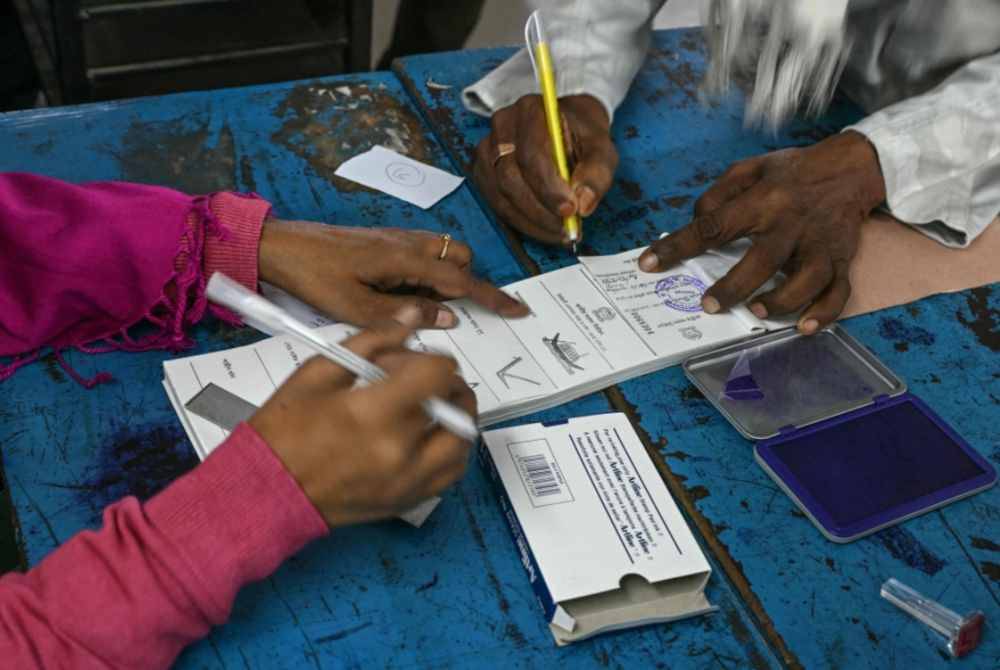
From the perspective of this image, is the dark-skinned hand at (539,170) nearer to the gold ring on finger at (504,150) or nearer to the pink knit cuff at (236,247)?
the gold ring on finger at (504,150)

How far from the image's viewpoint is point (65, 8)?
183cm

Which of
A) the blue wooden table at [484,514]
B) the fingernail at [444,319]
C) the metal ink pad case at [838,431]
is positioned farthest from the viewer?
the fingernail at [444,319]

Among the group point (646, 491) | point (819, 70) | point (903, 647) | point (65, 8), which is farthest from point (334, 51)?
point (903, 647)

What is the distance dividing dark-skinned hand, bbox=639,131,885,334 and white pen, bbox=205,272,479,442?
0.44m

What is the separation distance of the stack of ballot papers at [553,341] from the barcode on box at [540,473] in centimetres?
5

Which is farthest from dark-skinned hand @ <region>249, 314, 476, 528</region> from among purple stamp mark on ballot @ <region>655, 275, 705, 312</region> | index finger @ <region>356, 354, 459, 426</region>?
purple stamp mark on ballot @ <region>655, 275, 705, 312</region>

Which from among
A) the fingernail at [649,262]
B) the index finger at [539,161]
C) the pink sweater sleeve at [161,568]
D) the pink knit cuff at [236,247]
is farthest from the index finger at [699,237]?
the pink sweater sleeve at [161,568]

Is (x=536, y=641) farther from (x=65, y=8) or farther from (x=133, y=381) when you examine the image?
(x=65, y=8)

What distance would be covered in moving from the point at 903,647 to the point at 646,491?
0.24m

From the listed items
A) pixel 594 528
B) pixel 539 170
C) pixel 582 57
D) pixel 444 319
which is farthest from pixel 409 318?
pixel 582 57

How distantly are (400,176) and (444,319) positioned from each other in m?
0.32

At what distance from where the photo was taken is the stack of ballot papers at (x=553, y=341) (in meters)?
0.93

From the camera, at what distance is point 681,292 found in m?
1.10

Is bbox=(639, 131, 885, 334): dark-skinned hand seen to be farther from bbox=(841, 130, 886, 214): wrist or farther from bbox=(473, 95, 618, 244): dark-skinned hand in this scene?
bbox=(473, 95, 618, 244): dark-skinned hand
